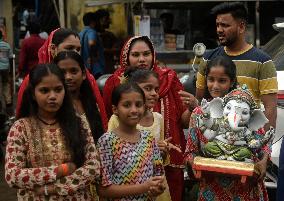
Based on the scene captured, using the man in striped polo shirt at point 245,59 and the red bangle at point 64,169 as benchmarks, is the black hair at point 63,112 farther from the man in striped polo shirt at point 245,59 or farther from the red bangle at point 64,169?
the man in striped polo shirt at point 245,59

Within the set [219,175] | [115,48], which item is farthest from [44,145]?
[115,48]

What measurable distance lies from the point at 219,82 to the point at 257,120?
0.34m

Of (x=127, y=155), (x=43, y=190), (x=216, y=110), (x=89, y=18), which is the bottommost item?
(x=43, y=190)

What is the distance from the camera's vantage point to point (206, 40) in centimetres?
914

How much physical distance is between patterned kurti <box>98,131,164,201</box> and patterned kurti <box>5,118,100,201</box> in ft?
0.41

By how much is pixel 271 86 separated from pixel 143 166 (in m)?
1.04

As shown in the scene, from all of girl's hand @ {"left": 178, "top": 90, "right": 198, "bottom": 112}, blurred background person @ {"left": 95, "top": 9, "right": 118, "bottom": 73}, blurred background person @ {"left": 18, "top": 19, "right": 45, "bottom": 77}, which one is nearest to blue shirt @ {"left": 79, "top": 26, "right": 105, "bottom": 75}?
blurred background person @ {"left": 95, "top": 9, "right": 118, "bottom": 73}

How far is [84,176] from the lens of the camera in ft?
10.1

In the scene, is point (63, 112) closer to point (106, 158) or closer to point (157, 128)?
point (106, 158)

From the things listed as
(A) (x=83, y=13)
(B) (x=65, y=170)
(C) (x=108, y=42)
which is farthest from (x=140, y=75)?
(A) (x=83, y=13)

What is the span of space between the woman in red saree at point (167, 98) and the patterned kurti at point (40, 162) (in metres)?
1.00

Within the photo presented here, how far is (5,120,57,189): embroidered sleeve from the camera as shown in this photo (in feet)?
9.71

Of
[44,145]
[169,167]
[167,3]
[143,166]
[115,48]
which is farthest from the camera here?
[115,48]

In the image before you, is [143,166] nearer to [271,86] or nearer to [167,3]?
[271,86]
